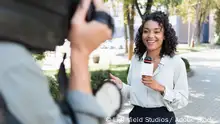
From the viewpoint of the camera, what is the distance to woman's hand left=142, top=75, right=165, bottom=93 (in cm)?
233

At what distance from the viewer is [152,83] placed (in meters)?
2.36

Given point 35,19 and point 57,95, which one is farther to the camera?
point 57,95

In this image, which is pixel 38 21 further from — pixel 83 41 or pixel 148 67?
pixel 148 67

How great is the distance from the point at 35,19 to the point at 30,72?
0.12 m

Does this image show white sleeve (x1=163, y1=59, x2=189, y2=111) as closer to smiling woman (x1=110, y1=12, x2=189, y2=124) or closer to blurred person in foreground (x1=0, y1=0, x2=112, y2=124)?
smiling woman (x1=110, y1=12, x2=189, y2=124)

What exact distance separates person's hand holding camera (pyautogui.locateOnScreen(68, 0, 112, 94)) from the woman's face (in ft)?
5.37

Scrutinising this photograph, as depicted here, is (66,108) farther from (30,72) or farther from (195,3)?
(195,3)

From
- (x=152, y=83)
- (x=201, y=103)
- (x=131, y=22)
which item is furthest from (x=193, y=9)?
(x=152, y=83)

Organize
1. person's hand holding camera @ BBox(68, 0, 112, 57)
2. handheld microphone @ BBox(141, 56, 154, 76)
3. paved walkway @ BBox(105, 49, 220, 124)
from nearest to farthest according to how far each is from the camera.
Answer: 1. person's hand holding camera @ BBox(68, 0, 112, 57)
2. handheld microphone @ BBox(141, 56, 154, 76)
3. paved walkway @ BBox(105, 49, 220, 124)

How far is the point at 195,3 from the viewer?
26234 mm

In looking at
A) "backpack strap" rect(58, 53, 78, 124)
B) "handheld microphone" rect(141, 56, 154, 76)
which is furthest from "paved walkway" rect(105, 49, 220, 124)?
"backpack strap" rect(58, 53, 78, 124)

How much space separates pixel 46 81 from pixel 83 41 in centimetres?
15

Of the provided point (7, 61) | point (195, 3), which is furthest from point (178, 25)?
point (7, 61)

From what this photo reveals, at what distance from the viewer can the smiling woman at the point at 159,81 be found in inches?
97.8
